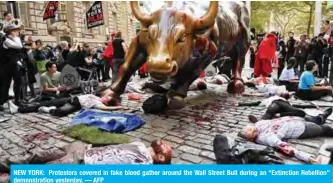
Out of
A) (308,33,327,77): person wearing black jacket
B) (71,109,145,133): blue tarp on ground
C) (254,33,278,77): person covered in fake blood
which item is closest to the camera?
(71,109,145,133): blue tarp on ground

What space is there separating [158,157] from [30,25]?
49.9ft

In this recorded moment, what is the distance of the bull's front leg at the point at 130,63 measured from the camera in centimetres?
612

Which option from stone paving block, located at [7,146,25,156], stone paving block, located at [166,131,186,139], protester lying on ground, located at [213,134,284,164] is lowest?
stone paving block, located at [7,146,25,156]

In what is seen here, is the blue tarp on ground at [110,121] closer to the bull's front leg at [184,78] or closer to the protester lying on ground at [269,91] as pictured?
the bull's front leg at [184,78]

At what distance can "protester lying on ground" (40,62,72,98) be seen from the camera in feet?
24.9

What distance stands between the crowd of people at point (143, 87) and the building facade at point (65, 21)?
5.21 m

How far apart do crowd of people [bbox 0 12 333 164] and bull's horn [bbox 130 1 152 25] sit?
5.78ft

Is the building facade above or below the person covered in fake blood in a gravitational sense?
above

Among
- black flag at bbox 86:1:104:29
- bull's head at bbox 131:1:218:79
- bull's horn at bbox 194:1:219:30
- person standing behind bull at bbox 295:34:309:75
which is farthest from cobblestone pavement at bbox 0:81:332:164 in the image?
black flag at bbox 86:1:104:29

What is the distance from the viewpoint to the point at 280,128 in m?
4.23

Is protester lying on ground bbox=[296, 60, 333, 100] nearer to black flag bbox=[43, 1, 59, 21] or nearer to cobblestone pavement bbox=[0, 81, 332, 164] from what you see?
cobblestone pavement bbox=[0, 81, 332, 164]

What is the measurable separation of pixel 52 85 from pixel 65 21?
43.5 feet

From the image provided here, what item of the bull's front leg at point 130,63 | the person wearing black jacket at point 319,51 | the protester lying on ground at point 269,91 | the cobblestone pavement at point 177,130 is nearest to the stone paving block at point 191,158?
the cobblestone pavement at point 177,130

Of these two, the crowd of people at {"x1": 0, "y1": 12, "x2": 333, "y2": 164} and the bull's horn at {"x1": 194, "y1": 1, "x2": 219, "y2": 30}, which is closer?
the crowd of people at {"x1": 0, "y1": 12, "x2": 333, "y2": 164}
